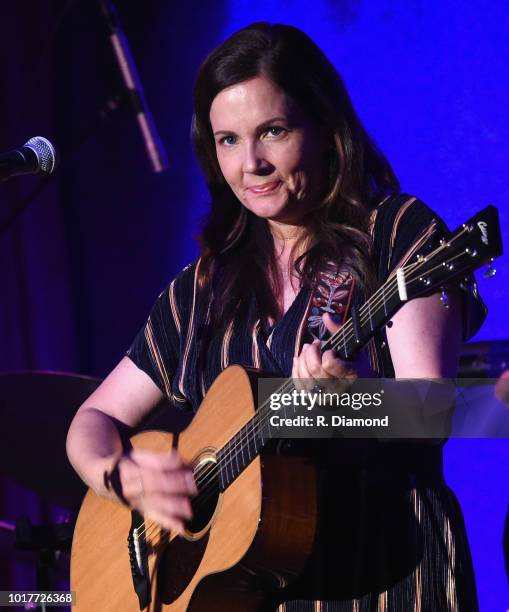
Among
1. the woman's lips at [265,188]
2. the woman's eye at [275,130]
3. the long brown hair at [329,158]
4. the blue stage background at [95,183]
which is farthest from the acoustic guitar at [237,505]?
the blue stage background at [95,183]

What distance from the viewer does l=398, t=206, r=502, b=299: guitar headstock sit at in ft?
4.54

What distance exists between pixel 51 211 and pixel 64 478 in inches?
54.6

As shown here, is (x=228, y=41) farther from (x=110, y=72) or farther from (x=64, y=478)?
(x=110, y=72)

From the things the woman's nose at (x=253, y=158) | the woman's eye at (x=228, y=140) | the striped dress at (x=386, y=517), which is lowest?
the striped dress at (x=386, y=517)

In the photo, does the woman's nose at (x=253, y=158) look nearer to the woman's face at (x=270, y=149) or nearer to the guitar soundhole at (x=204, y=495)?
the woman's face at (x=270, y=149)

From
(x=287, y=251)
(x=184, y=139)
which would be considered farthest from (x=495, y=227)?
(x=184, y=139)

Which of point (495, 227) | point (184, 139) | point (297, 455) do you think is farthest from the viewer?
point (184, 139)

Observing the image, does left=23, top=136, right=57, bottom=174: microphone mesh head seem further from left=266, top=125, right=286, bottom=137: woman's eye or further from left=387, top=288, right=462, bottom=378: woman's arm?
left=387, top=288, right=462, bottom=378: woman's arm

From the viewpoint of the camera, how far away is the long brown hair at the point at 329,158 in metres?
1.84

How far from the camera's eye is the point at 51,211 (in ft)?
12.0

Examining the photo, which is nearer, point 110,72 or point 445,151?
point 445,151

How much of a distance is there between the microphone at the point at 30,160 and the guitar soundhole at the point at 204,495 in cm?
66

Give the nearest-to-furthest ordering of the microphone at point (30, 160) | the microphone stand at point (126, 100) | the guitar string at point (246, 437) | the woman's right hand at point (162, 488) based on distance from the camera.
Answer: the guitar string at point (246, 437) < the microphone at point (30, 160) < the woman's right hand at point (162, 488) < the microphone stand at point (126, 100)

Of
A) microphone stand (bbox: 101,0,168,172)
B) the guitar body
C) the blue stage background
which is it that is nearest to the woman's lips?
the guitar body
